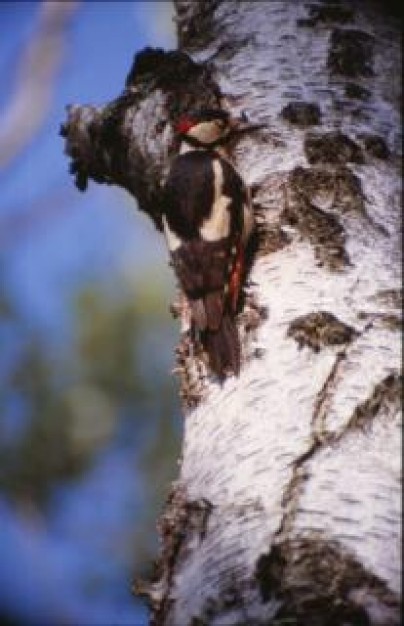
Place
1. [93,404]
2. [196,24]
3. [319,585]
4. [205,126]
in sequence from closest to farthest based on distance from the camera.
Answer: [319,585], [205,126], [196,24], [93,404]

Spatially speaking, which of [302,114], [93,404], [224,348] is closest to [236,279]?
[224,348]

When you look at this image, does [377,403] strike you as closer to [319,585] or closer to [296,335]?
[296,335]

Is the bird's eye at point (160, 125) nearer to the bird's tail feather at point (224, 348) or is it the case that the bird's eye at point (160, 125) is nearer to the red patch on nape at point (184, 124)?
the red patch on nape at point (184, 124)

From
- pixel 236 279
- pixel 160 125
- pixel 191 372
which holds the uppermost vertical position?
pixel 160 125

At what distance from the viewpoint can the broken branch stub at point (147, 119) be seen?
2.48 m

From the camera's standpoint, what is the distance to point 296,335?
1943 mm

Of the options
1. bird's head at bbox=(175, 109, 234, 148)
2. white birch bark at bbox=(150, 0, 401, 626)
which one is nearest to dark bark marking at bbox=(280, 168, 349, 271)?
white birch bark at bbox=(150, 0, 401, 626)

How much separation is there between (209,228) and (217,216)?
2.2 inches

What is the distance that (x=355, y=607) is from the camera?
4.96ft

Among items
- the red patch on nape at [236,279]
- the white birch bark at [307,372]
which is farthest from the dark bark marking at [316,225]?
the red patch on nape at [236,279]

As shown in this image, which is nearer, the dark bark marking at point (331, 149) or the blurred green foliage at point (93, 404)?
the dark bark marking at point (331, 149)

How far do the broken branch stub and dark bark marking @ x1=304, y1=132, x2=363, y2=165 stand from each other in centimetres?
31

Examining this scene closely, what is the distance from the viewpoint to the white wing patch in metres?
2.19

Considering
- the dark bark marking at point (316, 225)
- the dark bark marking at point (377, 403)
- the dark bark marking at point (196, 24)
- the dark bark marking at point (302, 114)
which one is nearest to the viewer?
the dark bark marking at point (377, 403)
